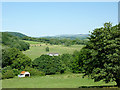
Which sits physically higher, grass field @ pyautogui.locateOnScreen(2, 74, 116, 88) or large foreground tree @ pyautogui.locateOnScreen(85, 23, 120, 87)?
large foreground tree @ pyautogui.locateOnScreen(85, 23, 120, 87)

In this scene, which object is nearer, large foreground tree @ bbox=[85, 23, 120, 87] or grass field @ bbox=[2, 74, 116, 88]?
large foreground tree @ bbox=[85, 23, 120, 87]

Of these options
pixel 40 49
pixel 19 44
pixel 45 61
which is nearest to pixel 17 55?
pixel 45 61

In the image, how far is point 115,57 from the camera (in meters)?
11.4

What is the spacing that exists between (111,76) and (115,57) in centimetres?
118

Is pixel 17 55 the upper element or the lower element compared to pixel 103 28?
lower

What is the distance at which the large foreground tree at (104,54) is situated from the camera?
11.4 metres

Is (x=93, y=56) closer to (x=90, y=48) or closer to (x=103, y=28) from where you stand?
(x=90, y=48)

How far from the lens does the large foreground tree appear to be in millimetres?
11430

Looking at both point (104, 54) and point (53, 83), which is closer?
point (104, 54)

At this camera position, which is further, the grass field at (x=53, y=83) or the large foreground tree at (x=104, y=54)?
the grass field at (x=53, y=83)

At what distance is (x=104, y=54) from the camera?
11.8 meters

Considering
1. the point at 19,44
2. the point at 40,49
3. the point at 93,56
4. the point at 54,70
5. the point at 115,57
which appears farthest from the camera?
the point at 40,49

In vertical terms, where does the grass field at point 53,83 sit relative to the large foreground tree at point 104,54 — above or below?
below

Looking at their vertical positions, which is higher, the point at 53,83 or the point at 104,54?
the point at 104,54
